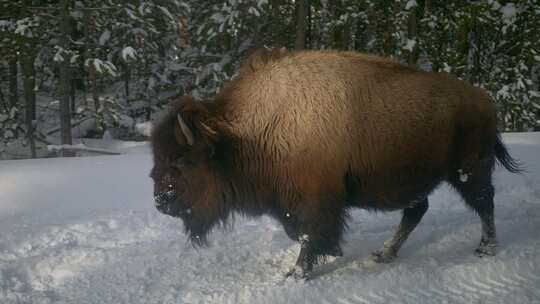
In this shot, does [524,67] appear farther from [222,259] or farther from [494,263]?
[222,259]

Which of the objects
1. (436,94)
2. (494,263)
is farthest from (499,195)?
(436,94)

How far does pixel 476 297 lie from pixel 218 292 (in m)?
1.89

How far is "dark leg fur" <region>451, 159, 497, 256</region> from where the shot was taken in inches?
165

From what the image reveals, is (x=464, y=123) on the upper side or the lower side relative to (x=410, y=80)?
lower

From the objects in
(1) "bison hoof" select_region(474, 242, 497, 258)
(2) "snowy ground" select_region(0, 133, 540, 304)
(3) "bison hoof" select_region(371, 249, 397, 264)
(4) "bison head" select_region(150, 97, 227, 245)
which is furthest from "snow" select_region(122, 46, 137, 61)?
(1) "bison hoof" select_region(474, 242, 497, 258)

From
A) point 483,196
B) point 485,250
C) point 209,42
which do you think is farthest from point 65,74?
point 485,250

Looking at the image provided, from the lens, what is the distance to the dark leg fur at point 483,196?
4.20m

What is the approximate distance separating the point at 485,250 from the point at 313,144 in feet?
6.39

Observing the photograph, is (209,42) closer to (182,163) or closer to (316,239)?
(182,163)

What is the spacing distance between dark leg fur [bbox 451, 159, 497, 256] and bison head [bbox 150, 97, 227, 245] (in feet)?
7.10

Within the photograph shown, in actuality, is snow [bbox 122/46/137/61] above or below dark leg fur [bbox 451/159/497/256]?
above

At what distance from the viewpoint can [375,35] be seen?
14.7 m

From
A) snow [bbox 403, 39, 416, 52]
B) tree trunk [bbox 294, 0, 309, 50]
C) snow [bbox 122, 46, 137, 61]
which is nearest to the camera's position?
snow [bbox 122, 46, 137, 61]

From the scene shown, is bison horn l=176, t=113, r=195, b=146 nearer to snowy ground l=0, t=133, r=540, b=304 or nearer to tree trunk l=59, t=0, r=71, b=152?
snowy ground l=0, t=133, r=540, b=304
